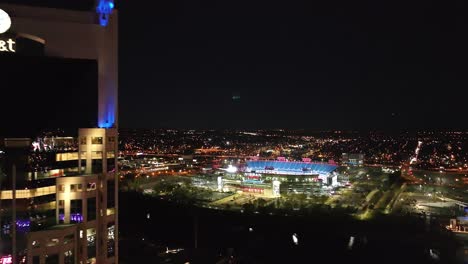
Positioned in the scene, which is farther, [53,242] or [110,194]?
[110,194]

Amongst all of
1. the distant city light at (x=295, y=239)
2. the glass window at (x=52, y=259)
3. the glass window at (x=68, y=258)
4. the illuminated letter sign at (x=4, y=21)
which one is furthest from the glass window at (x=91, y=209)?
the distant city light at (x=295, y=239)

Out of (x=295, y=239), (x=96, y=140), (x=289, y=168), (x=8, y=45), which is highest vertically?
(x=8, y=45)

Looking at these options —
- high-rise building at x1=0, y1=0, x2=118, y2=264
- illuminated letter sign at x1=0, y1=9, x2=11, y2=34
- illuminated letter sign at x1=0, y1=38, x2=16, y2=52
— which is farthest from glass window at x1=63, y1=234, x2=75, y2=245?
illuminated letter sign at x1=0, y1=9, x2=11, y2=34

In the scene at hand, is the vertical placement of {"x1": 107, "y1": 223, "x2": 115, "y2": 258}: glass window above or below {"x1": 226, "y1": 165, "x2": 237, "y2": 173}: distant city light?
above

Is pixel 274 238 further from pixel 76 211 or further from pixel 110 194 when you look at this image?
pixel 76 211

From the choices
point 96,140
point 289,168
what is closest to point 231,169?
point 289,168

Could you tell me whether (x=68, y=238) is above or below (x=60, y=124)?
below

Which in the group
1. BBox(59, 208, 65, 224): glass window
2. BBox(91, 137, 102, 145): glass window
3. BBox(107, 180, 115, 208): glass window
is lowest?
BBox(59, 208, 65, 224): glass window

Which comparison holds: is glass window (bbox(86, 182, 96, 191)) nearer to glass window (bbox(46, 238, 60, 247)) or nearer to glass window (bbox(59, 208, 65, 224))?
glass window (bbox(59, 208, 65, 224))
